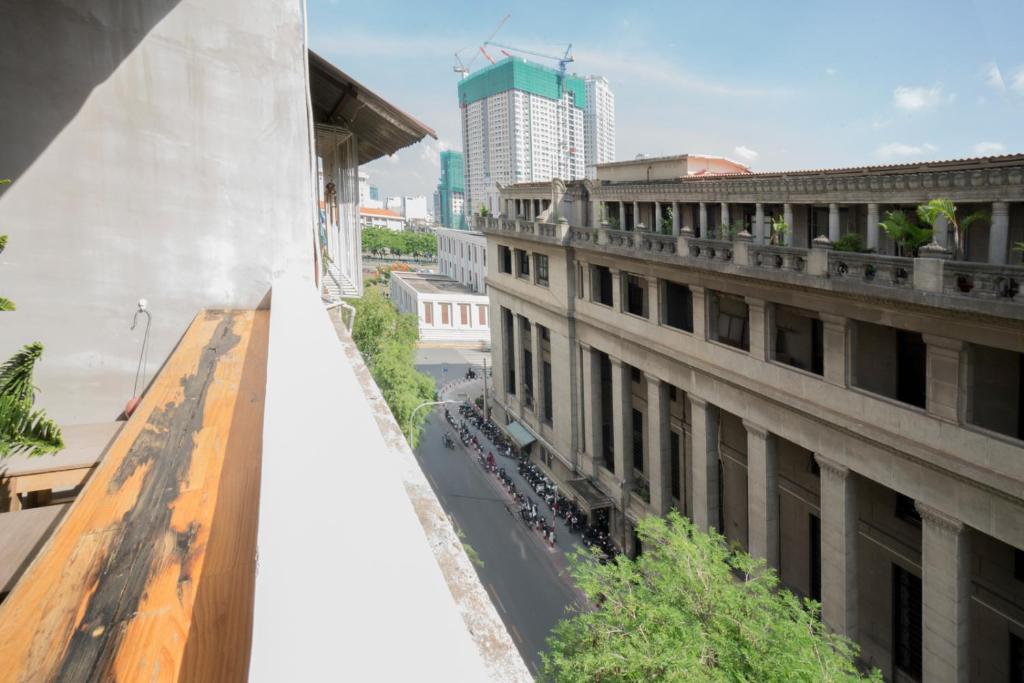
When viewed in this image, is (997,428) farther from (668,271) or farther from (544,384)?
(544,384)

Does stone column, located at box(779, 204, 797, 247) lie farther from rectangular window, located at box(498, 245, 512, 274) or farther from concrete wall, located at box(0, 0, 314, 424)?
rectangular window, located at box(498, 245, 512, 274)

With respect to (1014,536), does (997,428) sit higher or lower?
higher

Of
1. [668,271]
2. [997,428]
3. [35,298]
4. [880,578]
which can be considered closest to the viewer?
[35,298]

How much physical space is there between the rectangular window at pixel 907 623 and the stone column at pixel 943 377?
519 cm

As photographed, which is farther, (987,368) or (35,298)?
(987,368)

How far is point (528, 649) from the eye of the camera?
25.6 metres

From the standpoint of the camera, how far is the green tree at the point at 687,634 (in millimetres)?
12750

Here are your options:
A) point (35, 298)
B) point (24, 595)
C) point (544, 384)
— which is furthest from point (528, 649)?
point (24, 595)

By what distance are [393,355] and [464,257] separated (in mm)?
68750

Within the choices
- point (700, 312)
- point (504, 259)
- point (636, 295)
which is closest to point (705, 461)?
point (700, 312)

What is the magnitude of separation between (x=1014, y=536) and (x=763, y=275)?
367 inches

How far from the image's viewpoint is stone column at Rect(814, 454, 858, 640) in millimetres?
19453

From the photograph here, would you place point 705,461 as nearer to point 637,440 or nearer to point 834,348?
point 637,440

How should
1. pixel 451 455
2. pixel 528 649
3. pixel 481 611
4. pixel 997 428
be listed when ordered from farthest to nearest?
pixel 451 455
pixel 528 649
pixel 997 428
pixel 481 611
